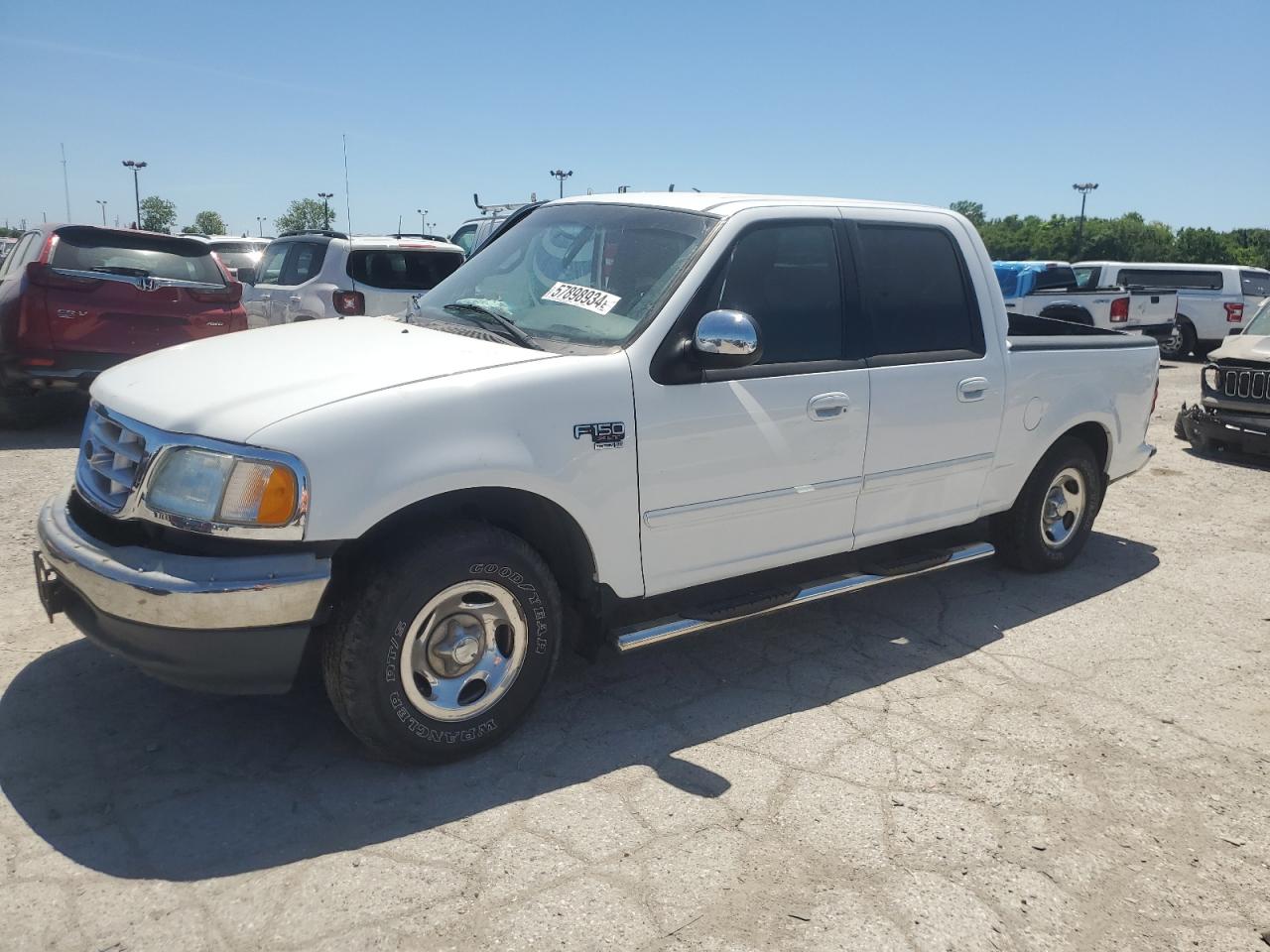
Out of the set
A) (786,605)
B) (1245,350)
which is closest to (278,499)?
(786,605)

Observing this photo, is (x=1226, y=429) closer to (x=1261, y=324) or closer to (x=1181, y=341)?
(x=1261, y=324)

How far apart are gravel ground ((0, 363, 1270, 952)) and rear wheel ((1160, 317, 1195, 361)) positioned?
15.5 metres

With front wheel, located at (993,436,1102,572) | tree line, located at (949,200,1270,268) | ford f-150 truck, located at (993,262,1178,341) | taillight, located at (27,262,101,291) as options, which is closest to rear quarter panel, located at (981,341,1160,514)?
front wheel, located at (993,436,1102,572)

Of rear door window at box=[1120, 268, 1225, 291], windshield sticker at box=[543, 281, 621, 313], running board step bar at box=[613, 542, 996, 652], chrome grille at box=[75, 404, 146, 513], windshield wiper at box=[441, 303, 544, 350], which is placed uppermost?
rear door window at box=[1120, 268, 1225, 291]

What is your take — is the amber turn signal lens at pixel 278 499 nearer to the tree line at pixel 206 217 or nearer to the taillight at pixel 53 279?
the taillight at pixel 53 279

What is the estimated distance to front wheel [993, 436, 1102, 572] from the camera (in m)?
5.32

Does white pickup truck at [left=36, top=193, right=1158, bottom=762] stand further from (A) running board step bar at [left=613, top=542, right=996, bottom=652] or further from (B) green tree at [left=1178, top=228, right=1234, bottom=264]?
(B) green tree at [left=1178, top=228, right=1234, bottom=264]

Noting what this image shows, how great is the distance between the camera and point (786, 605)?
159 inches

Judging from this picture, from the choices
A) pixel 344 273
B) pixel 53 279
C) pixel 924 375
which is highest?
pixel 344 273

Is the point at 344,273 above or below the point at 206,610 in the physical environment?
above

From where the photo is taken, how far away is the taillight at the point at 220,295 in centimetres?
854

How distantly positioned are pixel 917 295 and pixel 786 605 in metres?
1.60

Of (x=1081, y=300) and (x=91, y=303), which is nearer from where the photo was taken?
(x=91, y=303)

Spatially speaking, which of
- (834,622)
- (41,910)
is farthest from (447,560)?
(834,622)
